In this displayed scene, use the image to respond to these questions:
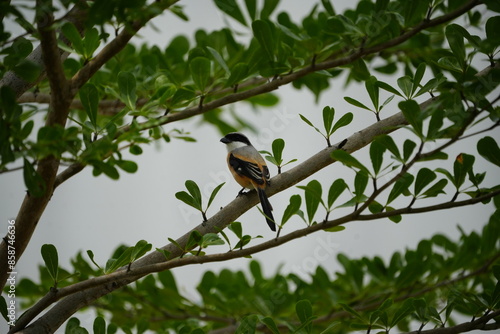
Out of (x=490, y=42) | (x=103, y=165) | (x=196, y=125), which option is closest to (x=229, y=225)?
(x=103, y=165)

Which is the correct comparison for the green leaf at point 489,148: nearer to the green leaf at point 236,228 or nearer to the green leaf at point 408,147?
the green leaf at point 408,147

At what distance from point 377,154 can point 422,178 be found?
0.48ft

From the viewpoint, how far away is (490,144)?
5.19 feet

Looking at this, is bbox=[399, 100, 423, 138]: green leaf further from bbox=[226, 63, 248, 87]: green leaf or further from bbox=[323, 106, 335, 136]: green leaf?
bbox=[226, 63, 248, 87]: green leaf

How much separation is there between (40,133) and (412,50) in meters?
1.93

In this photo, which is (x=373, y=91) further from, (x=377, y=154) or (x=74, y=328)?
(x=74, y=328)

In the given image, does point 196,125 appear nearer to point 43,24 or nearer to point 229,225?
point 229,225

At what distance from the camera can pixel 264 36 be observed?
1850 mm

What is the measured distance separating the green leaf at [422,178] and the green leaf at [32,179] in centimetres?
100

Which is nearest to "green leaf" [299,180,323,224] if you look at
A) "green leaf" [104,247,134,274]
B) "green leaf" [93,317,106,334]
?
"green leaf" [104,247,134,274]

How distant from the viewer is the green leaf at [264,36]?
72.0 inches

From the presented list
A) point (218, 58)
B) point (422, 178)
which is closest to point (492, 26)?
point (422, 178)

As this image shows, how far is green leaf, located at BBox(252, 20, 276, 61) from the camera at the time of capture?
6.00ft

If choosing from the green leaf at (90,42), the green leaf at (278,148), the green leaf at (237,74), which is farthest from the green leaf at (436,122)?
the green leaf at (90,42)
